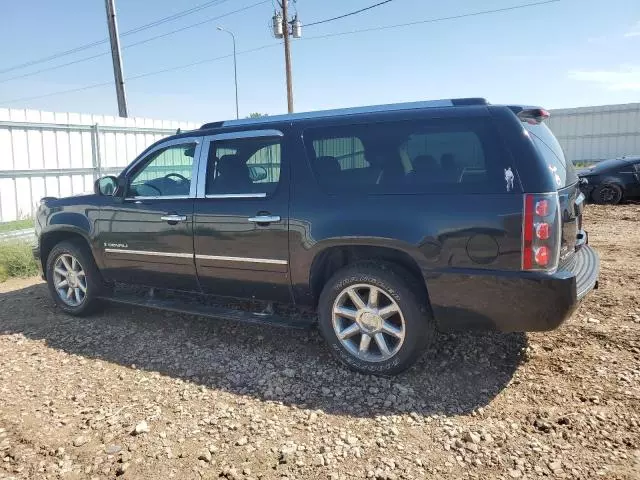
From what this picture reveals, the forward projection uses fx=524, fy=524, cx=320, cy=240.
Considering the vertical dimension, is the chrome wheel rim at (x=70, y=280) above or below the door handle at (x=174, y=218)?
below

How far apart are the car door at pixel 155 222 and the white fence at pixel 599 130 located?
847 inches

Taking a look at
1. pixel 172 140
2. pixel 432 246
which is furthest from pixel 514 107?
pixel 172 140

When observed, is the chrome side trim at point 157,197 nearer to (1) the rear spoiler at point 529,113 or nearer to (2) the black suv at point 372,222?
(2) the black suv at point 372,222

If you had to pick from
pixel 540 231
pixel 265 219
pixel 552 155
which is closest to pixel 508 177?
pixel 540 231

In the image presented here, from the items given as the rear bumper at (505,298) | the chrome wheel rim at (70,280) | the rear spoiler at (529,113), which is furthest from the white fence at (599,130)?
the chrome wheel rim at (70,280)

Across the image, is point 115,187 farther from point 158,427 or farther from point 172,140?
point 158,427

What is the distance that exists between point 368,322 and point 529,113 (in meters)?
1.86

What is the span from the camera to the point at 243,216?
14.1ft

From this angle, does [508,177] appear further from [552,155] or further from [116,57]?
[116,57]

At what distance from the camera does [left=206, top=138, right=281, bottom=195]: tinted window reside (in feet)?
14.1

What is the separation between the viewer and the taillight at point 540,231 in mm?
3207

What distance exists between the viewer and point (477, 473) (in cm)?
276

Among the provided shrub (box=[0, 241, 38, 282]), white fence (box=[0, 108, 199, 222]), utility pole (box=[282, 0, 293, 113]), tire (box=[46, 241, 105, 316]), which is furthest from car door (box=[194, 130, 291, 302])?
utility pole (box=[282, 0, 293, 113])

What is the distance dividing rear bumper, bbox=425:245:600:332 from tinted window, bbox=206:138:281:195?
5.18ft
